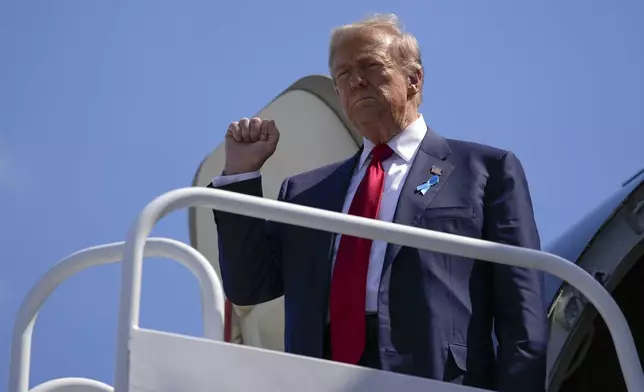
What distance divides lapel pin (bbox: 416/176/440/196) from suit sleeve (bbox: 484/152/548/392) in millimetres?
174

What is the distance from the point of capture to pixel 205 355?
317 centimetres

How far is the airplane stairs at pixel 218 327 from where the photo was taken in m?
3.10

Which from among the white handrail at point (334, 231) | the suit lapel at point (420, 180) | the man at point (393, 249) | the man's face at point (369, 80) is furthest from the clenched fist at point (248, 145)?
the white handrail at point (334, 231)

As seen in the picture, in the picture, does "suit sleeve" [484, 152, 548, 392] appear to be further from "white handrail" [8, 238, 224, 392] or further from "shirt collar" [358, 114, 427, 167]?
"white handrail" [8, 238, 224, 392]

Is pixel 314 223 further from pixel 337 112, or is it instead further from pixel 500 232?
pixel 337 112

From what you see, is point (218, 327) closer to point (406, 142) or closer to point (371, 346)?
point (371, 346)

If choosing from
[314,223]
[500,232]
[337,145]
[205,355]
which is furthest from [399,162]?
[337,145]

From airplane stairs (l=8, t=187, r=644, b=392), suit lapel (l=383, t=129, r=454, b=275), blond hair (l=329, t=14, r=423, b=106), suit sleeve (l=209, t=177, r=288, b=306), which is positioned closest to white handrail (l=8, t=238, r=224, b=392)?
airplane stairs (l=8, t=187, r=644, b=392)

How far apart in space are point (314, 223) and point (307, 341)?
0.69 metres

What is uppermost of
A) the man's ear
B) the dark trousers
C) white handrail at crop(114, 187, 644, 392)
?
the man's ear

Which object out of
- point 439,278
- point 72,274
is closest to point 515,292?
point 439,278

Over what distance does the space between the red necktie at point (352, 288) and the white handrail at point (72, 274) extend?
52cm

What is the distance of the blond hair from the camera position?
14.1ft

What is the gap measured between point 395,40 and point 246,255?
918mm
